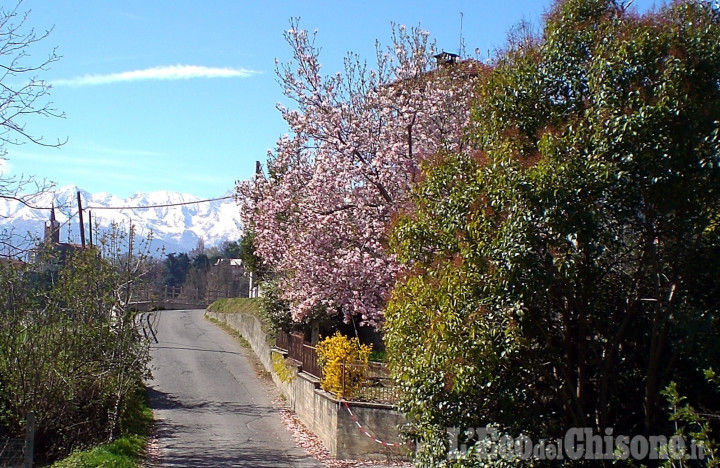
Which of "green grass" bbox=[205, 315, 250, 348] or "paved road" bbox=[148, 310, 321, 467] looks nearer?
"paved road" bbox=[148, 310, 321, 467]

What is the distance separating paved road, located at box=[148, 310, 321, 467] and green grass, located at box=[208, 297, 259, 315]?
116 inches

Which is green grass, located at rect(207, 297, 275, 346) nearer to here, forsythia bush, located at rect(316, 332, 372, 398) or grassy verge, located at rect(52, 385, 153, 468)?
grassy verge, located at rect(52, 385, 153, 468)

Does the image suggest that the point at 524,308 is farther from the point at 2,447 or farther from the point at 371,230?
the point at 2,447

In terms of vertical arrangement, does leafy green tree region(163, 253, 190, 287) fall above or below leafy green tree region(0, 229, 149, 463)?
above

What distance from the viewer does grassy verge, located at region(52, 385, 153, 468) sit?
11.7 meters

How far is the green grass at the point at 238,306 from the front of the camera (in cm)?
3694

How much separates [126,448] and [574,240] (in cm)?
1020

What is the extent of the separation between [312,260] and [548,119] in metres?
8.65

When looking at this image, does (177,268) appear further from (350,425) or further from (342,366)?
(350,425)

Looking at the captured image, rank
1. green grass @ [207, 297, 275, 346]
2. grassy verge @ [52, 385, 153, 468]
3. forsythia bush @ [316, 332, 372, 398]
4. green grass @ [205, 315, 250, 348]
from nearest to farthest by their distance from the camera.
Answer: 1. grassy verge @ [52, 385, 153, 468]
2. forsythia bush @ [316, 332, 372, 398]
3. green grass @ [207, 297, 275, 346]
4. green grass @ [205, 315, 250, 348]

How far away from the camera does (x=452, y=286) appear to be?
695 centimetres

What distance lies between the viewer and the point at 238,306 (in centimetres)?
4144

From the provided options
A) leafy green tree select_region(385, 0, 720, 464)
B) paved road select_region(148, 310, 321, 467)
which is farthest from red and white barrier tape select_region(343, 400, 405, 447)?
leafy green tree select_region(385, 0, 720, 464)

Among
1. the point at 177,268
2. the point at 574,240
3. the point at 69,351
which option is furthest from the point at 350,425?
the point at 177,268
